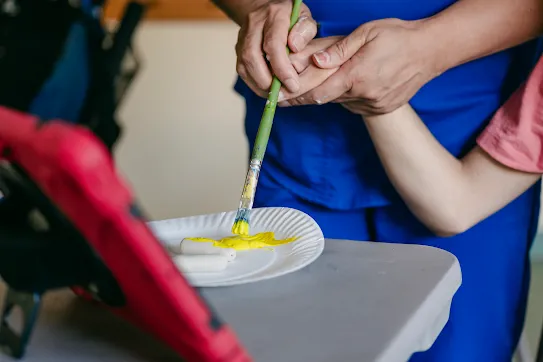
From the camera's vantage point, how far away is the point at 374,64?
2.32 ft

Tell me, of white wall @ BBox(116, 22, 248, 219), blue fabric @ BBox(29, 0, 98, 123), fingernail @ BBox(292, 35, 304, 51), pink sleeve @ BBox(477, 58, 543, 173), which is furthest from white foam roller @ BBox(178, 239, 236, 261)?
white wall @ BBox(116, 22, 248, 219)

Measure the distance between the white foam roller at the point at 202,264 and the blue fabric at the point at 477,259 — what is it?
0.96ft

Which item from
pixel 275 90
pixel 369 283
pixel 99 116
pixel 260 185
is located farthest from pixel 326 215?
pixel 99 116

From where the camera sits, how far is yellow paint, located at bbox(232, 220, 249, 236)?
2.15ft

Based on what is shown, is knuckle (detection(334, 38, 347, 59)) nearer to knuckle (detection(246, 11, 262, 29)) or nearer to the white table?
knuckle (detection(246, 11, 262, 29))

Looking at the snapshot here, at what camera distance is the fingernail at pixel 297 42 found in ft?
2.36

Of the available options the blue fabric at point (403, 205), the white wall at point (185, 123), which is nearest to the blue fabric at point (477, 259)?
the blue fabric at point (403, 205)

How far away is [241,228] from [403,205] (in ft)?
0.88

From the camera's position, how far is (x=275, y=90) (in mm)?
720

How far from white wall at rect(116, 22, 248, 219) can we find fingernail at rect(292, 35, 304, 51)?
1.34 m

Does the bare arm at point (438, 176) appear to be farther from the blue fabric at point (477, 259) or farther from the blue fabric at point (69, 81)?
the blue fabric at point (69, 81)

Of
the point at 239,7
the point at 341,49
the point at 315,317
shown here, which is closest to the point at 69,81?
the point at 239,7

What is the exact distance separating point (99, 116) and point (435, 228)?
959mm

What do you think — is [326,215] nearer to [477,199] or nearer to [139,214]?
[477,199]
